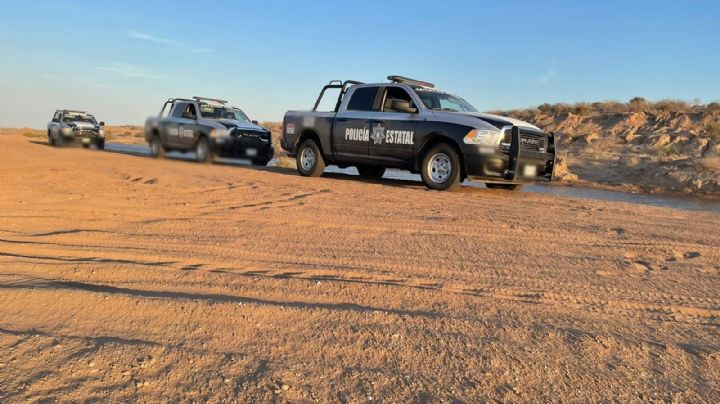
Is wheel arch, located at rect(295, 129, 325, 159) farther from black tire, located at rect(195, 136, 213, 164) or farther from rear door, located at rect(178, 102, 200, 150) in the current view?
rear door, located at rect(178, 102, 200, 150)

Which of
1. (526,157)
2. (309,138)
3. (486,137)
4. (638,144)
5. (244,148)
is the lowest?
(244,148)

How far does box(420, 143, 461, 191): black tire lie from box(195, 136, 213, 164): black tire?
200 inches

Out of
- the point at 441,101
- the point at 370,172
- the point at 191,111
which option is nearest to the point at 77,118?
the point at 191,111

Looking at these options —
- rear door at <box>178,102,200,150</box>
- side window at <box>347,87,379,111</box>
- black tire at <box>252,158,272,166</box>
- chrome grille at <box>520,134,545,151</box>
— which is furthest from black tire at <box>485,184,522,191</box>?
rear door at <box>178,102,200,150</box>

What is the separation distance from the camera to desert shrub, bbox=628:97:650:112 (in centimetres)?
3105

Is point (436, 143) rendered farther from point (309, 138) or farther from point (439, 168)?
point (309, 138)

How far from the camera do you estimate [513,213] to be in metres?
7.46

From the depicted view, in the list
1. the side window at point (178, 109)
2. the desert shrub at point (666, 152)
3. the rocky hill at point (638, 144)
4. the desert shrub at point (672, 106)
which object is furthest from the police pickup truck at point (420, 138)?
the desert shrub at point (672, 106)

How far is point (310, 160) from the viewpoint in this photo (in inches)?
483

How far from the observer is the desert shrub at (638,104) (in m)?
31.1

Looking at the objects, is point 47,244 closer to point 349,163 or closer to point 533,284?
point 533,284

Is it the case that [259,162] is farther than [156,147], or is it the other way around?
[259,162]

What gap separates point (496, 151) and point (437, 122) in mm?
1201

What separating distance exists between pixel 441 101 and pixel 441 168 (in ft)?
4.67
